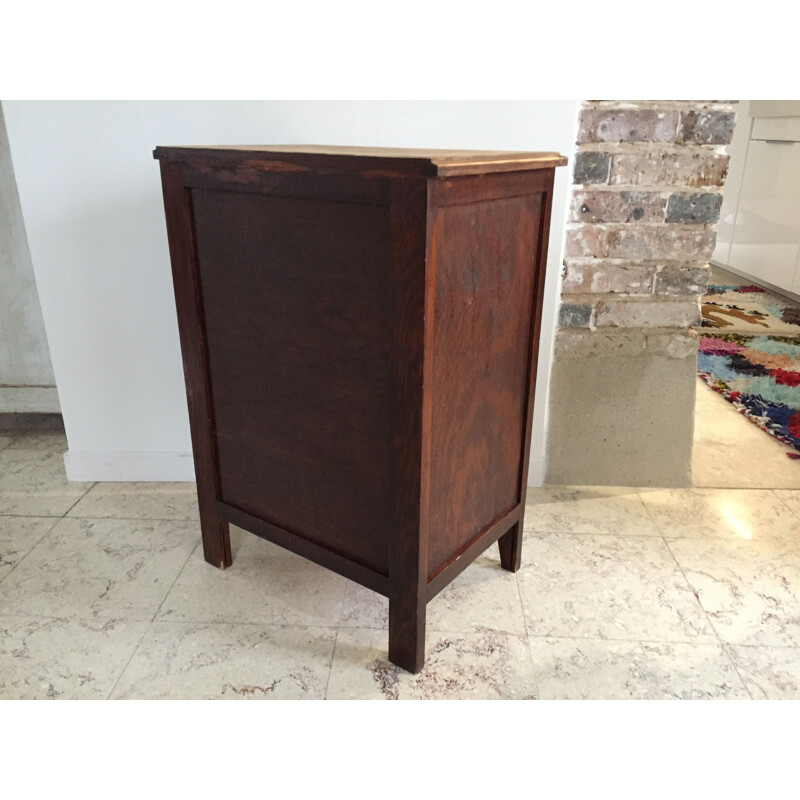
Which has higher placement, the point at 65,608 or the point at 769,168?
the point at 769,168

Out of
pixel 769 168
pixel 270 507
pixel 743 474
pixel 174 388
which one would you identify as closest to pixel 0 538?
pixel 174 388

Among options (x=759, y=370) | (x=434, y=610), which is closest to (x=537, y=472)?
(x=434, y=610)

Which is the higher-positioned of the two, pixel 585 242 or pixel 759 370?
pixel 585 242

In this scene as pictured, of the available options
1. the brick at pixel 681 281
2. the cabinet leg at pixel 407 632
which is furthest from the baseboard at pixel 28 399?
the brick at pixel 681 281

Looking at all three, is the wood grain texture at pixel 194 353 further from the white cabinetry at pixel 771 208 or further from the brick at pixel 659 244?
the white cabinetry at pixel 771 208

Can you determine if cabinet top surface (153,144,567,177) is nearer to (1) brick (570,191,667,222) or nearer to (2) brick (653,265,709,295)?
(1) brick (570,191,667,222)

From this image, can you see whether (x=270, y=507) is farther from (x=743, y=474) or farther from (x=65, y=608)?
(x=743, y=474)

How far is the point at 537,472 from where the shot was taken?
6.14ft

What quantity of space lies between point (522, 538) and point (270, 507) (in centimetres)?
59

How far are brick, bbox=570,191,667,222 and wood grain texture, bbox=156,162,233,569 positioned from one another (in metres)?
0.89

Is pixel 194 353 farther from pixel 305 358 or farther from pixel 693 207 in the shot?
pixel 693 207

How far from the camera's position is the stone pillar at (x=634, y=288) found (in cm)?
158

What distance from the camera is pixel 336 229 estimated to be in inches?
41.5

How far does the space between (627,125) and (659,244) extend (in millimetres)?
287
